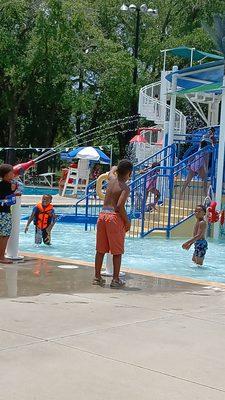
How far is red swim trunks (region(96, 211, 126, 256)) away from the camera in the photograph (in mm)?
7820

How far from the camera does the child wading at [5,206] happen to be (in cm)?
920

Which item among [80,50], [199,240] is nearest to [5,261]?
[199,240]

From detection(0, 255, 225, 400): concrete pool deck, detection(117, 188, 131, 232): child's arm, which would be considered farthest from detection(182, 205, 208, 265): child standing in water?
detection(117, 188, 131, 232): child's arm

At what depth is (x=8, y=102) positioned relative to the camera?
37.7 meters

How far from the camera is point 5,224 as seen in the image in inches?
362

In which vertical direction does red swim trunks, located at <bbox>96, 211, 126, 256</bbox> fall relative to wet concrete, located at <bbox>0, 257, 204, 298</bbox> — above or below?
above

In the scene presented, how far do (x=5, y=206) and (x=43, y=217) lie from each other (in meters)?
2.99

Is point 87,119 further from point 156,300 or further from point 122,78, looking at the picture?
point 156,300

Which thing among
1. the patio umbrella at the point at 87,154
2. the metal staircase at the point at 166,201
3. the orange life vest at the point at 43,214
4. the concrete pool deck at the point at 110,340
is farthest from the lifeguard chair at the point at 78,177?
the concrete pool deck at the point at 110,340

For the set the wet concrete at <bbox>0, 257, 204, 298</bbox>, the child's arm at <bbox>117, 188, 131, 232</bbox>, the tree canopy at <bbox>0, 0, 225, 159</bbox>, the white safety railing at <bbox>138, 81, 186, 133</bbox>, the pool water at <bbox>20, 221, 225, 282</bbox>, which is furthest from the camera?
the tree canopy at <bbox>0, 0, 225, 159</bbox>

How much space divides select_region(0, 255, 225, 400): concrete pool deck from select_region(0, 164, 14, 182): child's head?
64.7 inches

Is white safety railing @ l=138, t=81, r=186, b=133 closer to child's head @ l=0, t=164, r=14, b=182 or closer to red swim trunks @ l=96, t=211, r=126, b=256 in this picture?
child's head @ l=0, t=164, r=14, b=182

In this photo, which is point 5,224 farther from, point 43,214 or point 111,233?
point 43,214

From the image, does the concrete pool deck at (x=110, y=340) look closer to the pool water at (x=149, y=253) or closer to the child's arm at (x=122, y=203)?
the child's arm at (x=122, y=203)
